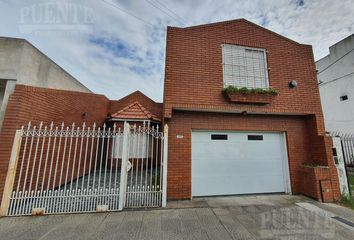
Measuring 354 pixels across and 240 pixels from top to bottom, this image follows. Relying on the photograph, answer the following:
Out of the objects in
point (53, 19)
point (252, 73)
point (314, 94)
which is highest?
point (53, 19)

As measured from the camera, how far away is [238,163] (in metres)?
5.62

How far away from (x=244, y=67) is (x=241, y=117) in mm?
2020

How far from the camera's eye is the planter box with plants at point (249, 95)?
209 inches

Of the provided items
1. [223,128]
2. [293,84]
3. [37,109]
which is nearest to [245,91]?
[223,128]

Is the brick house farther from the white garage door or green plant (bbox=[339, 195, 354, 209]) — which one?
green plant (bbox=[339, 195, 354, 209])

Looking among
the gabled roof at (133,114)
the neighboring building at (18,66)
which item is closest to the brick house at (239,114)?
the neighboring building at (18,66)

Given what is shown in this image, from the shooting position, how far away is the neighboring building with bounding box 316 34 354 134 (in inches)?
381

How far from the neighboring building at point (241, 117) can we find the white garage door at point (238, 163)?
35mm

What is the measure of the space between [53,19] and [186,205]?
26.2ft

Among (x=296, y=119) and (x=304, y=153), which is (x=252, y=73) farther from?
(x=304, y=153)

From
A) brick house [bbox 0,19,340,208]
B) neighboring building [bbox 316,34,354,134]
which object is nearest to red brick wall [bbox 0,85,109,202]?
brick house [bbox 0,19,340,208]

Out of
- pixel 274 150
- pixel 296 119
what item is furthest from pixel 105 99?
pixel 296 119

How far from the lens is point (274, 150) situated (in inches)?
232

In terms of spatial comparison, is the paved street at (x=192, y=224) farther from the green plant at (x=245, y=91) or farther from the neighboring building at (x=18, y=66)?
the green plant at (x=245, y=91)
